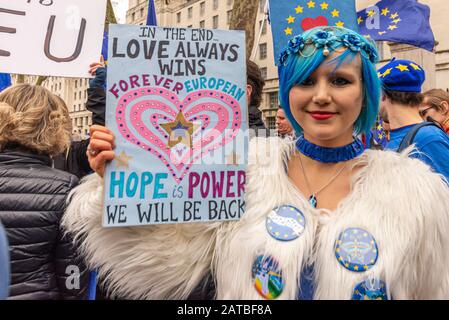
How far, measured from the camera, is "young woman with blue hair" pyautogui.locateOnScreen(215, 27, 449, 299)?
127cm

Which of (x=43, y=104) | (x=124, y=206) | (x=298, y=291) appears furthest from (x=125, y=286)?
(x=43, y=104)

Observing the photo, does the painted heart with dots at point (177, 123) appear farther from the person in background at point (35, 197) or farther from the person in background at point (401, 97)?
the person in background at point (401, 97)

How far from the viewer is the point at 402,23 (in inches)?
154

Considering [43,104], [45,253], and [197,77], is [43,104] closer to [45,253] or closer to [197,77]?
[45,253]

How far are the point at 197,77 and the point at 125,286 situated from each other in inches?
30.2

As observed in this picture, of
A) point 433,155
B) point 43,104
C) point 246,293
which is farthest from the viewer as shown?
point 433,155

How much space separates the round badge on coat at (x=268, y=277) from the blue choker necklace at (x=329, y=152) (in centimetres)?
41

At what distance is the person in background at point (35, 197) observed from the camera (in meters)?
1.77

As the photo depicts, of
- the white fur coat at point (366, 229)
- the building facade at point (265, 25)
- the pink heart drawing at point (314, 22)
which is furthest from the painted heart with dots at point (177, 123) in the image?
the building facade at point (265, 25)

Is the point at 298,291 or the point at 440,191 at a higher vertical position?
the point at 440,191

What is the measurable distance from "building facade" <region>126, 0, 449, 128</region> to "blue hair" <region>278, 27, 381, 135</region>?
14.9ft

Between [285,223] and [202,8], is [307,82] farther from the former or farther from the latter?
[202,8]

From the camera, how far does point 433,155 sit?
214 cm

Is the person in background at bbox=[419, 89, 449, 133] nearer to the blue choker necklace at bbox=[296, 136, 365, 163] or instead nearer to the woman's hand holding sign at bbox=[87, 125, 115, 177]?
the blue choker necklace at bbox=[296, 136, 365, 163]
